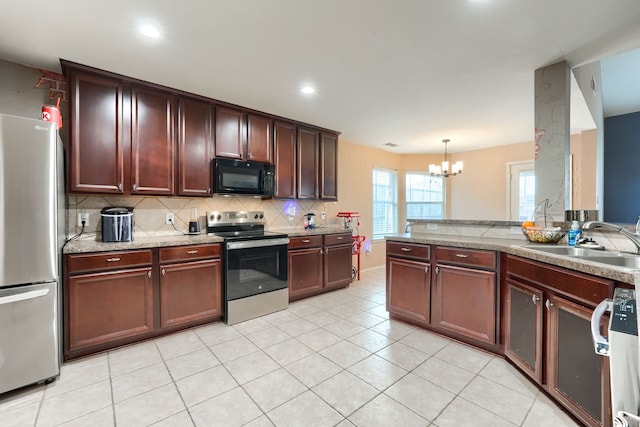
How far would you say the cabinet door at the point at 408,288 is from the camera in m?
2.70

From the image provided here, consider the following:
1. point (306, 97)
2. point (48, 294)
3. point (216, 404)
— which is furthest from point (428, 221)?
point (48, 294)

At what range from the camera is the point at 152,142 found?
9.11ft

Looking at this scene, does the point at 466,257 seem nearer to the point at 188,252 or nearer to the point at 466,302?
the point at 466,302

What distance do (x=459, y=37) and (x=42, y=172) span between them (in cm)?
303

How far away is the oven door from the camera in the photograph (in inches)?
114

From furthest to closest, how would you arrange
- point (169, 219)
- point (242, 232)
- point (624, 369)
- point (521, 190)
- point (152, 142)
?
point (521, 190) < point (242, 232) < point (169, 219) < point (152, 142) < point (624, 369)

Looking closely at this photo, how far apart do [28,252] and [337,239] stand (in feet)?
10.2

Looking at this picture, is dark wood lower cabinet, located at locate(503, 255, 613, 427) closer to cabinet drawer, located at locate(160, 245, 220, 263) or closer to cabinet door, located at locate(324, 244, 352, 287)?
cabinet door, located at locate(324, 244, 352, 287)

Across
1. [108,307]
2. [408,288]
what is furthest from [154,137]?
[408,288]

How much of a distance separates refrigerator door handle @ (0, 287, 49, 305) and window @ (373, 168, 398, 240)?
484 centimetres

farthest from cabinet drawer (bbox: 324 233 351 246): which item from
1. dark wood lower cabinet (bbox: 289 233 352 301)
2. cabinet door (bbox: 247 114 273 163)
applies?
A: cabinet door (bbox: 247 114 273 163)

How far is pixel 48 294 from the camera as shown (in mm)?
1894

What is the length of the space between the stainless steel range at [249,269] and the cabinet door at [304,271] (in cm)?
15

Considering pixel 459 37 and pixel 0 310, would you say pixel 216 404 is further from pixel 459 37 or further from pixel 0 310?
pixel 459 37
